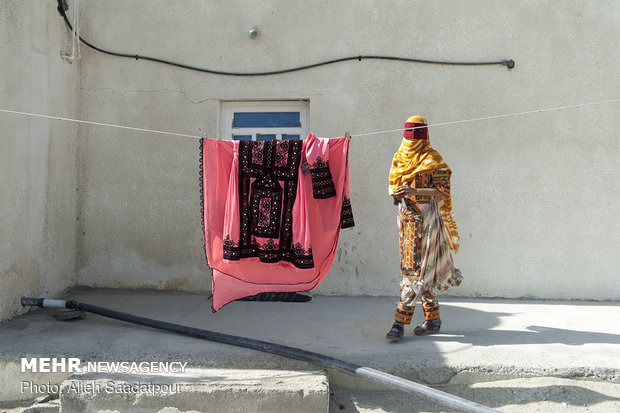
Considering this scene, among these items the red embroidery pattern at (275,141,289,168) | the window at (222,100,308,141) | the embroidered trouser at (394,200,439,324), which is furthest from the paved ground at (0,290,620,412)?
the window at (222,100,308,141)

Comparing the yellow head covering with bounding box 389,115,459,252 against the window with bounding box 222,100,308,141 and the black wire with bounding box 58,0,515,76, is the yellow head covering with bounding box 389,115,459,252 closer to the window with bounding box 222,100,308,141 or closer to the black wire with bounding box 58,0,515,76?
the black wire with bounding box 58,0,515,76

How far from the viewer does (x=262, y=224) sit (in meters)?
3.89

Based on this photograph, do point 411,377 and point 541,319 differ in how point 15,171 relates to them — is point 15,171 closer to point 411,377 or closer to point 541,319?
point 411,377

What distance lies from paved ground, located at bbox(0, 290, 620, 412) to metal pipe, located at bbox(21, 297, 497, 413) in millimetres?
58

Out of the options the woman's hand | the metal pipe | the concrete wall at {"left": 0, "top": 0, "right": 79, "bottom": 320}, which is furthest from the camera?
the concrete wall at {"left": 0, "top": 0, "right": 79, "bottom": 320}

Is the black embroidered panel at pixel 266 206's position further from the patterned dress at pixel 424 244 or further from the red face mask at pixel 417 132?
the red face mask at pixel 417 132

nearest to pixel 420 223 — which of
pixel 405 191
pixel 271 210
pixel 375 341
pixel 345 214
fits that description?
pixel 405 191

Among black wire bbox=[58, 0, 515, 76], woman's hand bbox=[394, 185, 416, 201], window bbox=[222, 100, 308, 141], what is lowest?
woman's hand bbox=[394, 185, 416, 201]

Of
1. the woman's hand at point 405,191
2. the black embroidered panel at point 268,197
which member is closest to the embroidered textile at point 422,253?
the woman's hand at point 405,191

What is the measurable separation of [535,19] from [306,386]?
4.35m

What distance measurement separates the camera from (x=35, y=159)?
4695mm

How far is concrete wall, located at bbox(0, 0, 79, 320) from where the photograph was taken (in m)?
4.27

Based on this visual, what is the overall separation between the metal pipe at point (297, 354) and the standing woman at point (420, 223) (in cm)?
72

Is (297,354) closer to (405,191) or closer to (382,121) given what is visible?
(405,191)
